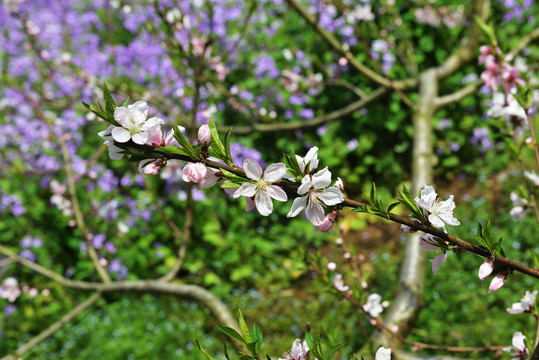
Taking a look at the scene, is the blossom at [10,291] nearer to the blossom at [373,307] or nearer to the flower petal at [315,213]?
the blossom at [373,307]

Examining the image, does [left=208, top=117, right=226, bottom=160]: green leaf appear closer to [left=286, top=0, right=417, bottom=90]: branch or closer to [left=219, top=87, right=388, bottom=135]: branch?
[left=286, top=0, right=417, bottom=90]: branch

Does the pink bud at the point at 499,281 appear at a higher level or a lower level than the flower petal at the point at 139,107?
lower

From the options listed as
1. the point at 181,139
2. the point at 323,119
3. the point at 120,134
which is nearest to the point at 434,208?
the point at 181,139

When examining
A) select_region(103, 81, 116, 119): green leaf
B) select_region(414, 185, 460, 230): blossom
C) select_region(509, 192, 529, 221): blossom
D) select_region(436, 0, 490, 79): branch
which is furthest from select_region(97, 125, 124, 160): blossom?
select_region(436, 0, 490, 79): branch

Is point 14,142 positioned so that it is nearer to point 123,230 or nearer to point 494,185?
point 123,230

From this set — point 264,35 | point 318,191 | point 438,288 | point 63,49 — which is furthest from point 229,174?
point 63,49

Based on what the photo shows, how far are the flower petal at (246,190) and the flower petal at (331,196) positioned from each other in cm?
13

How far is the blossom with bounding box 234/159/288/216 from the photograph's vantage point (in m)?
0.80

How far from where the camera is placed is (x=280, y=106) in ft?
16.3

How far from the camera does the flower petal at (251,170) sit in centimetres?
81

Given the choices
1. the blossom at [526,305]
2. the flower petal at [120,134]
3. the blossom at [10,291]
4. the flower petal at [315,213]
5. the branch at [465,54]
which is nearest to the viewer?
the flower petal at [120,134]

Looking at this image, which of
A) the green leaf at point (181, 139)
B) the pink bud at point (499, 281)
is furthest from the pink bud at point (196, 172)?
the pink bud at point (499, 281)

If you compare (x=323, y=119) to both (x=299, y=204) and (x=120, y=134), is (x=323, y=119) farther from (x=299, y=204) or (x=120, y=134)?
(x=120, y=134)

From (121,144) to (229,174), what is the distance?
205 millimetres
